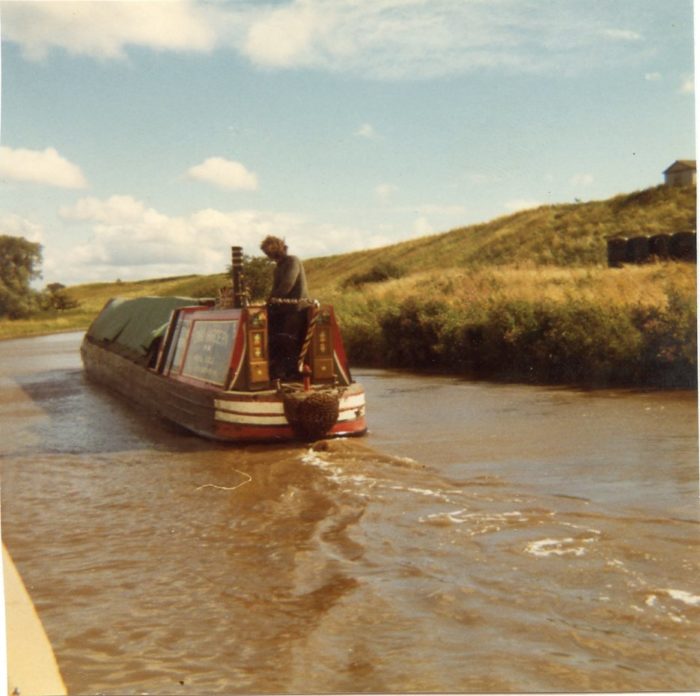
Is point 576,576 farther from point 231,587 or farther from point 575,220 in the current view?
point 575,220

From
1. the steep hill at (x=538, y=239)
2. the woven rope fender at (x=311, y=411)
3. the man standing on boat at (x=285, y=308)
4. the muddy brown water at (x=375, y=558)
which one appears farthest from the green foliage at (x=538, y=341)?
the steep hill at (x=538, y=239)

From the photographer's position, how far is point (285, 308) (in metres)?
10.2

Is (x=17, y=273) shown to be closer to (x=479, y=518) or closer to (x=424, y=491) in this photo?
(x=424, y=491)

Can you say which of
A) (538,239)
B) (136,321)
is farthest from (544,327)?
(538,239)

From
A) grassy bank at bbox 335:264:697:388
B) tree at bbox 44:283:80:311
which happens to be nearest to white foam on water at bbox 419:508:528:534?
tree at bbox 44:283:80:311

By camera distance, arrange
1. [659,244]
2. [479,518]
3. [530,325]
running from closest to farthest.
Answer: [479,518]
[530,325]
[659,244]

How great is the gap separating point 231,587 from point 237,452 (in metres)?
4.28

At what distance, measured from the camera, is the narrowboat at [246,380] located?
944 centimetres

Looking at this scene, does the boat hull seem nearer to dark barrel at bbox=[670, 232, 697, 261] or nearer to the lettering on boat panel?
the lettering on boat panel

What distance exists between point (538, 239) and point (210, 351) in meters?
26.3

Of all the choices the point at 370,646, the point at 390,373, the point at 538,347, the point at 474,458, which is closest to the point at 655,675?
the point at 370,646

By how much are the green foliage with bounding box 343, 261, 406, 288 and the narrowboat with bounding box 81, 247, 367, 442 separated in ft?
73.5

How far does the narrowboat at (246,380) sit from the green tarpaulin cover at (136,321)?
183 centimetres

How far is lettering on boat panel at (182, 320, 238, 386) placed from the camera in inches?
402
